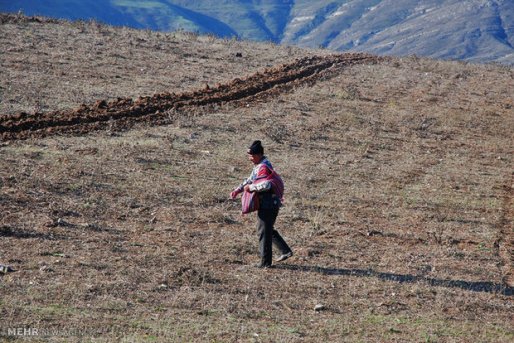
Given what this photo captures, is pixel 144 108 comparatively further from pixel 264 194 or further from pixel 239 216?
pixel 264 194

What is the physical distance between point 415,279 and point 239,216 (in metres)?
3.47

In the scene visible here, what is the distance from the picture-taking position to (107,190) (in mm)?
13883

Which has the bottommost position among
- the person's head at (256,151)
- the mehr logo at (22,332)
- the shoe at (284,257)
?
the mehr logo at (22,332)

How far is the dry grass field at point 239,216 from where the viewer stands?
9016 mm

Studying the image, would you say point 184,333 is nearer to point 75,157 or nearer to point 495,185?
point 75,157

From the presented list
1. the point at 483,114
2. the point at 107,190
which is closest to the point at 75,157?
the point at 107,190

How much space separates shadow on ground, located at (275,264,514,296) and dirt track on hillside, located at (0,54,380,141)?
318 inches

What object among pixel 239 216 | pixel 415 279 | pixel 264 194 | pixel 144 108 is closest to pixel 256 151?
pixel 264 194

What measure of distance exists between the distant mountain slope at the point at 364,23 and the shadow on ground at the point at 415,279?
418 ft

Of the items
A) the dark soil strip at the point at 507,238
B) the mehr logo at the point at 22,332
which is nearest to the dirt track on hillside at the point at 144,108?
the dark soil strip at the point at 507,238

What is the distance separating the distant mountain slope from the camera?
150 meters

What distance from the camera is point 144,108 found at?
2156cm

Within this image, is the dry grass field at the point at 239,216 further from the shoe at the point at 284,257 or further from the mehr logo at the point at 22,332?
the shoe at the point at 284,257

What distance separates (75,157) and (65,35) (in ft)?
65.2
